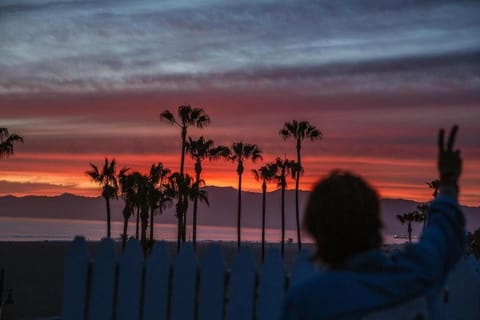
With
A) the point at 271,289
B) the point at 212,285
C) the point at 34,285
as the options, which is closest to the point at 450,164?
the point at 271,289

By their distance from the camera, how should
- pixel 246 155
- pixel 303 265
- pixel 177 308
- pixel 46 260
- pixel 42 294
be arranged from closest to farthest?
pixel 303 265
pixel 177 308
pixel 42 294
pixel 46 260
pixel 246 155

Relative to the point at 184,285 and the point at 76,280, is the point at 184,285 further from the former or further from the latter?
the point at 76,280

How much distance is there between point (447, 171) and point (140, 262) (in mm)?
4761

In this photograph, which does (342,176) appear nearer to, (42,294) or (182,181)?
(42,294)

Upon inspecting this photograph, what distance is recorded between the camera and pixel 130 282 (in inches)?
261

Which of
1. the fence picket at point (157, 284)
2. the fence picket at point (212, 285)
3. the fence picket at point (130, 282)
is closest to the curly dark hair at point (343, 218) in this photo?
the fence picket at point (212, 285)

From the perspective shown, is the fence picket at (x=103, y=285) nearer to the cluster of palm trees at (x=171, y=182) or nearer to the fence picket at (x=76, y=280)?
the fence picket at (x=76, y=280)

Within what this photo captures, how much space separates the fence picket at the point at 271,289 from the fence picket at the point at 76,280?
1.85 m

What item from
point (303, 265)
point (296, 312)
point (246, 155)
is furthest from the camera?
point (246, 155)

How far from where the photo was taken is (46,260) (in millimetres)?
60750

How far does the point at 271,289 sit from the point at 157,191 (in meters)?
63.0

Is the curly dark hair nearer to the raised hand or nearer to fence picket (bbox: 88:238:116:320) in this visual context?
the raised hand

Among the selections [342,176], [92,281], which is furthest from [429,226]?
[92,281]

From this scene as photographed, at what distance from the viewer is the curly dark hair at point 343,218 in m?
2.04
